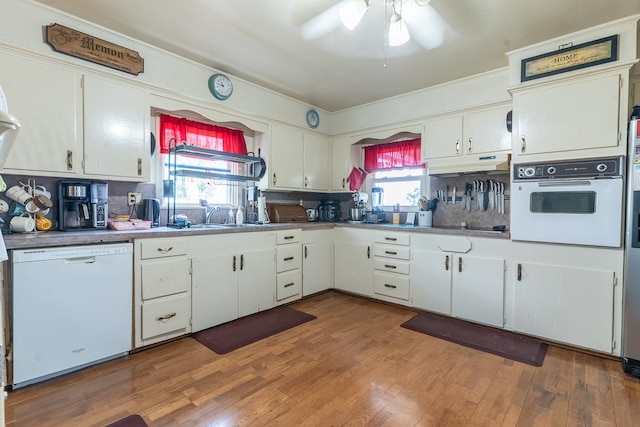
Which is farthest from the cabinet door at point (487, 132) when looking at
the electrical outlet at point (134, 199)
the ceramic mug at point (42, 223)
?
the ceramic mug at point (42, 223)

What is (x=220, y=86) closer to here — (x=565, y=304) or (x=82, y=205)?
(x=82, y=205)

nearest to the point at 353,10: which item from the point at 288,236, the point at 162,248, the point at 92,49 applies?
the point at 92,49

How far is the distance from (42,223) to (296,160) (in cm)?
252

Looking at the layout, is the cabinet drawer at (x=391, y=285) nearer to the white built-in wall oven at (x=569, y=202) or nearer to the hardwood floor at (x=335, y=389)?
the hardwood floor at (x=335, y=389)

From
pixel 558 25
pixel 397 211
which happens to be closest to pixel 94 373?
pixel 397 211

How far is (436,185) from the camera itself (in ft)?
12.4

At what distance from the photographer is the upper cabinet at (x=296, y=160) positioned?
3.77 m

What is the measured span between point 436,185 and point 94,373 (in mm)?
3552

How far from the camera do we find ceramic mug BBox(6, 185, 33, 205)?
2.28m

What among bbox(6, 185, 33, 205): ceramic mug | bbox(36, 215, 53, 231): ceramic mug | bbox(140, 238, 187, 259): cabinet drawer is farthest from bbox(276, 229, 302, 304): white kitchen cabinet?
bbox(6, 185, 33, 205): ceramic mug

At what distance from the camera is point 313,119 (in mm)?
4262

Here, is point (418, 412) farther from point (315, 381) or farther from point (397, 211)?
point (397, 211)

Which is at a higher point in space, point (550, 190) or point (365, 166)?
point (365, 166)

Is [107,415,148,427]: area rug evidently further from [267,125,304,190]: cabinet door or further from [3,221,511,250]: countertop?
[267,125,304,190]: cabinet door
